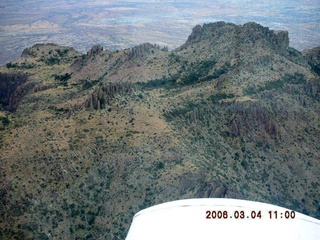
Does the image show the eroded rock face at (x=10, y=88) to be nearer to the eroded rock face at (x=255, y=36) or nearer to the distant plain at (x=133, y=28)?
the eroded rock face at (x=255, y=36)

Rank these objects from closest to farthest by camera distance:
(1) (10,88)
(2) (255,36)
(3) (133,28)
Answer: (2) (255,36) < (1) (10,88) < (3) (133,28)


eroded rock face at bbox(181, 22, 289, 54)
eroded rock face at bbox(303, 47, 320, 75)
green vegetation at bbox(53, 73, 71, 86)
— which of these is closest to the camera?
green vegetation at bbox(53, 73, 71, 86)

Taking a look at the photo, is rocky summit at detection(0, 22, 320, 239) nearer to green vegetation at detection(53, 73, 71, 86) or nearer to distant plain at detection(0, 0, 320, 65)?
green vegetation at detection(53, 73, 71, 86)

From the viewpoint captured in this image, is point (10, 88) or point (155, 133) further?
point (10, 88)

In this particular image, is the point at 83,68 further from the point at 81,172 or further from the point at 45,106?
the point at 81,172

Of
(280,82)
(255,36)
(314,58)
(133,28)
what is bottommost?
(133,28)

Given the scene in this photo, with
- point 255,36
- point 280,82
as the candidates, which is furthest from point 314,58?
point 280,82

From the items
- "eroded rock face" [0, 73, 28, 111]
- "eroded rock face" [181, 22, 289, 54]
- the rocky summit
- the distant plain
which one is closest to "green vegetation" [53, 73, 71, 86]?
the rocky summit

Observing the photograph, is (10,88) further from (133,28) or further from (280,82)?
(133,28)
